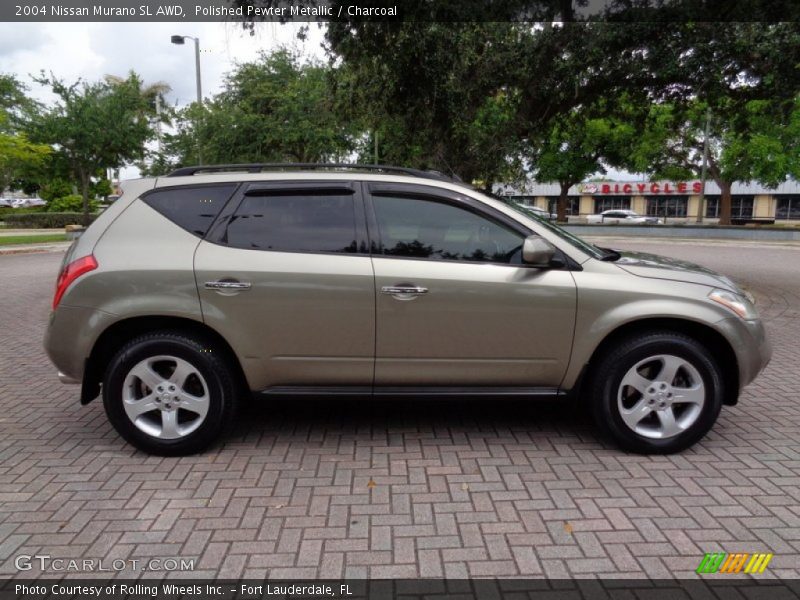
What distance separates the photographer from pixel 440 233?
3.77 meters

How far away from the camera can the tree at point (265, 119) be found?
22.8 meters

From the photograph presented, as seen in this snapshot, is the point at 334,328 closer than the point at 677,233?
Yes

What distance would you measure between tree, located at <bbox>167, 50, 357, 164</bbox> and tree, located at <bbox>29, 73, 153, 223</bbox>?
2370 millimetres

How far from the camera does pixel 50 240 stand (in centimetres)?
2333

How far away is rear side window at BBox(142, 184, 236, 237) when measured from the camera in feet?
12.4

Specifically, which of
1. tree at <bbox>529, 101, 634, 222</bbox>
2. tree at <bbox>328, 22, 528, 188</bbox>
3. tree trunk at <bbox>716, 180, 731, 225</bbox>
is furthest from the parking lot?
tree trunk at <bbox>716, 180, 731, 225</bbox>

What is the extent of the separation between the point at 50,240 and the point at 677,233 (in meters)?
30.0

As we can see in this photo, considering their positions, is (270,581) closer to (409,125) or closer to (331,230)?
(331,230)

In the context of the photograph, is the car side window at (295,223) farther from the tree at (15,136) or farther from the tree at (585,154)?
the tree at (585,154)

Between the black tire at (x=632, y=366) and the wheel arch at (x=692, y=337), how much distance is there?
0.05 metres

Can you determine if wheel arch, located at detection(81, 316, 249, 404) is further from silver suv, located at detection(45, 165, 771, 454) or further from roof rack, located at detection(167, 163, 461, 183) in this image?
roof rack, located at detection(167, 163, 461, 183)

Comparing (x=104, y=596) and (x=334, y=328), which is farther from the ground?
(x=334, y=328)

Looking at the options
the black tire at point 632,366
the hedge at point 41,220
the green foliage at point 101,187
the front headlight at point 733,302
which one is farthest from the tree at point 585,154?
the green foliage at point 101,187

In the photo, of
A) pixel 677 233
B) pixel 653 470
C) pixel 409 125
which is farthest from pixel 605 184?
pixel 653 470
